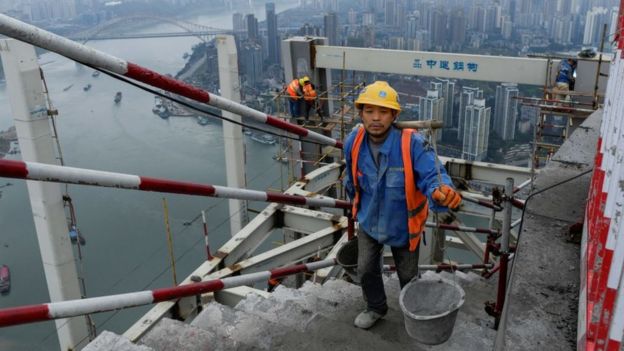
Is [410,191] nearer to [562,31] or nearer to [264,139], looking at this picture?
[264,139]

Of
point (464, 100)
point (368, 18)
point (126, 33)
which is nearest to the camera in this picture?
point (464, 100)

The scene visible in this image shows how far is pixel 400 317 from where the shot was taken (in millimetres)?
3477

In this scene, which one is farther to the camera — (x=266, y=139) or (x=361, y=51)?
(x=266, y=139)

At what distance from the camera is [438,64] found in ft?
35.4

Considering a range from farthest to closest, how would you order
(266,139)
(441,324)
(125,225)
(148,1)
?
(148,1), (266,139), (125,225), (441,324)

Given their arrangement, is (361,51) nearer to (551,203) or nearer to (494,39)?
(551,203)

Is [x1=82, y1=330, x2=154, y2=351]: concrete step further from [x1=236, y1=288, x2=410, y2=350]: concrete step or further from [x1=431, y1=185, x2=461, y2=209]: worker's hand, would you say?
[x1=431, y1=185, x2=461, y2=209]: worker's hand

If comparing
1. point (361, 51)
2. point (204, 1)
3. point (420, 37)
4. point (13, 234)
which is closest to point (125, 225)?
point (13, 234)

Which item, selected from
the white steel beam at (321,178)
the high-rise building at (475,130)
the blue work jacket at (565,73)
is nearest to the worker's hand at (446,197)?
the white steel beam at (321,178)

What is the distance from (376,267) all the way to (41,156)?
7366mm

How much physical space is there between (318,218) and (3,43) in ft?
18.6

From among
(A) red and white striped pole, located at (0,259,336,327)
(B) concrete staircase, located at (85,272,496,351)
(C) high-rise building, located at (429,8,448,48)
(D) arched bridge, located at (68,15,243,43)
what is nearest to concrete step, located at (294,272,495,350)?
(B) concrete staircase, located at (85,272,496,351)

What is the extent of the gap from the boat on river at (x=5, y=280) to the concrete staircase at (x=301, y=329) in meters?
24.2

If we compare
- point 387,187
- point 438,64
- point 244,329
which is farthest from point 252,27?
point 387,187
